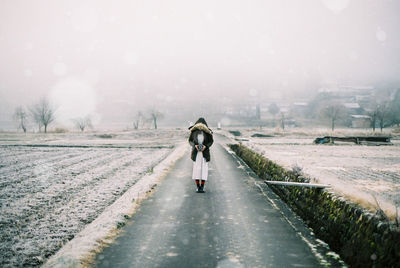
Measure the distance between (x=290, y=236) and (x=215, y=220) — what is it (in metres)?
1.77

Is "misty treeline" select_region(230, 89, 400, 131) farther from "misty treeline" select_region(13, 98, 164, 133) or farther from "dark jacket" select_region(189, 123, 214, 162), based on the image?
"dark jacket" select_region(189, 123, 214, 162)

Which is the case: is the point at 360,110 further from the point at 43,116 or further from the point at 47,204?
the point at 47,204

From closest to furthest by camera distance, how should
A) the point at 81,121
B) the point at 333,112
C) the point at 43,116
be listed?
the point at 43,116 → the point at 333,112 → the point at 81,121

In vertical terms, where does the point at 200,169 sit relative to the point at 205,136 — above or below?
below

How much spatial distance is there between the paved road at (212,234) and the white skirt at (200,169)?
29.3 inches

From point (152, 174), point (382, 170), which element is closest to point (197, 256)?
point (152, 174)

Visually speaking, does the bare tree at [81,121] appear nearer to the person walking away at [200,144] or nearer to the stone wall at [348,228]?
the person walking away at [200,144]

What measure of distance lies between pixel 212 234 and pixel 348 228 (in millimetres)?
2628

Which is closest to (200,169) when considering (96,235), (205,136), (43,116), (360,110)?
(205,136)

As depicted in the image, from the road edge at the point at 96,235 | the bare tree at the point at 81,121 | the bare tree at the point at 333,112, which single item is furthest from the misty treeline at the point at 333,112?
the road edge at the point at 96,235

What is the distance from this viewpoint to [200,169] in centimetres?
920

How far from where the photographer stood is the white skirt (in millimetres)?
9094

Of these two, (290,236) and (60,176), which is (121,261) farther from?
(60,176)

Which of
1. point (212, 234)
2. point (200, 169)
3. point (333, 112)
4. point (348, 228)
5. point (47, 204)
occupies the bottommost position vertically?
point (47, 204)
